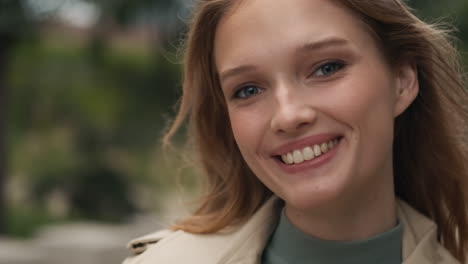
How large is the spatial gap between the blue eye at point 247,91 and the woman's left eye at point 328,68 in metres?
0.17

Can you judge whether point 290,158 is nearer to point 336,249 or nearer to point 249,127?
point 249,127

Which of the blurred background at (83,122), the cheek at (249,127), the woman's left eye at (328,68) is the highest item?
the woman's left eye at (328,68)

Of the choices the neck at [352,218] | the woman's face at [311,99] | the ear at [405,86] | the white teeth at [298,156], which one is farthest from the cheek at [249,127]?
the ear at [405,86]

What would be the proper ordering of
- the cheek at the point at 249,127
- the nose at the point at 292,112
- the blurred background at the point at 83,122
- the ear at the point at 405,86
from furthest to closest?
1. the blurred background at the point at 83,122
2. the ear at the point at 405,86
3. the cheek at the point at 249,127
4. the nose at the point at 292,112

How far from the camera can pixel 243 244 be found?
2.55 metres

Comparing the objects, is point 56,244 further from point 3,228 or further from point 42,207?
point 42,207

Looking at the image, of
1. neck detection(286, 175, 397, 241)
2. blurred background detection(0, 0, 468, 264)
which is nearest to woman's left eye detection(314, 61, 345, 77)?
neck detection(286, 175, 397, 241)

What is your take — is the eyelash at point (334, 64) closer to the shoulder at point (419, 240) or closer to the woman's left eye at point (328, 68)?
the woman's left eye at point (328, 68)

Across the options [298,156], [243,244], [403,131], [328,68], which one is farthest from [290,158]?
[403,131]

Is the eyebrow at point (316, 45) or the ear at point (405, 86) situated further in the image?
the ear at point (405, 86)

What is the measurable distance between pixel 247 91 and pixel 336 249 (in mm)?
501

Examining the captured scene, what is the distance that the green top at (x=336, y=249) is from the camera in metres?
2.34

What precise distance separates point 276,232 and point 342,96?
1.88ft

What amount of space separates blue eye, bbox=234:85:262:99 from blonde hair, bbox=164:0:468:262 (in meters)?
0.24
